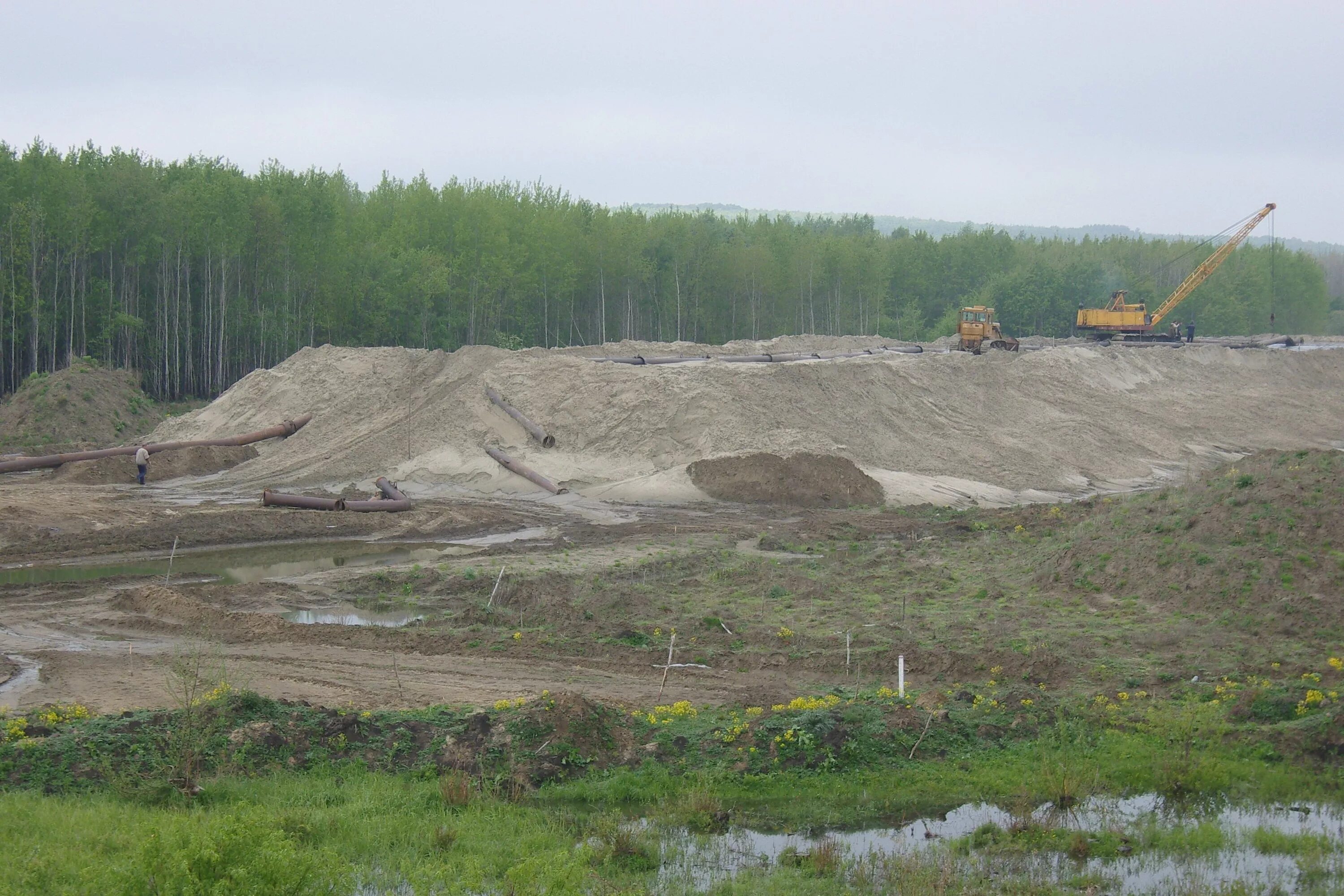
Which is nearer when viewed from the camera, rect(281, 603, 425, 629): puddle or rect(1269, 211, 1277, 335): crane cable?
rect(281, 603, 425, 629): puddle

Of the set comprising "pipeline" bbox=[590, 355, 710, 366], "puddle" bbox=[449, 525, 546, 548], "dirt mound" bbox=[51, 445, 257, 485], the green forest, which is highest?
the green forest

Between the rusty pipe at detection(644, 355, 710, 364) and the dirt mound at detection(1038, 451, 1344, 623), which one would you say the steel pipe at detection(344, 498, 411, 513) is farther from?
the dirt mound at detection(1038, 451, 1344, 623)

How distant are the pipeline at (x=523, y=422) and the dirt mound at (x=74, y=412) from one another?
14.1 meters

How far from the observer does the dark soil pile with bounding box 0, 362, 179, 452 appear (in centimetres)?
3844

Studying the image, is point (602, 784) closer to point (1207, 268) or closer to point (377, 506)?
point (377, 506)

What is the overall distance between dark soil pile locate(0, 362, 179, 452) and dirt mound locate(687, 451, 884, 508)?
21.7 meters

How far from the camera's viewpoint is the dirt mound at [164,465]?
32.0 m

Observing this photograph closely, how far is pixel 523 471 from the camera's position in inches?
1256

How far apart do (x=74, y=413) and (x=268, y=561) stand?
20.5 meters

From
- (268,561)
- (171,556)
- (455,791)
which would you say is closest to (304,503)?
(268,561)

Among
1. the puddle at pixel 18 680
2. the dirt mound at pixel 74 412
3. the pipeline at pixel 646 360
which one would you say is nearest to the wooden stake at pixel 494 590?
the puddle at pixel 18 680

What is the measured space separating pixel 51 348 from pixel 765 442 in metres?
31.2

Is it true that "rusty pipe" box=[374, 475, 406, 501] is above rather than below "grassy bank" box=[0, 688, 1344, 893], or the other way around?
above

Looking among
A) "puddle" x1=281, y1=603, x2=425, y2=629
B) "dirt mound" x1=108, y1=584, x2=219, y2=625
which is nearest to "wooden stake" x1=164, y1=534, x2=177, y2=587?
"dirt mound" x1=108, y1=584, x2=219, y2=625
